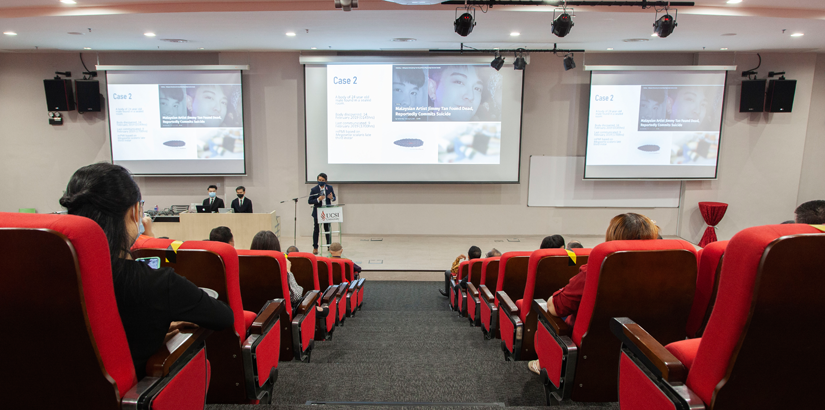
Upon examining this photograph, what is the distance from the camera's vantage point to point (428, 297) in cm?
483

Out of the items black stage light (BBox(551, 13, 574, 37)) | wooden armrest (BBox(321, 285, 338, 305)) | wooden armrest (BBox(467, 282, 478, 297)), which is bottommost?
wooden armrest (BBox(467, 282, 478, 297))

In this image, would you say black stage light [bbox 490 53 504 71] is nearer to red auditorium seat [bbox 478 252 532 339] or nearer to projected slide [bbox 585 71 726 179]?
projected slide [bbox 585 71 726 179]

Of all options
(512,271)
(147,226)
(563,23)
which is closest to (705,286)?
(512,271)

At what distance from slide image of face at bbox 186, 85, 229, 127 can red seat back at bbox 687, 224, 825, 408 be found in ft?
26.7

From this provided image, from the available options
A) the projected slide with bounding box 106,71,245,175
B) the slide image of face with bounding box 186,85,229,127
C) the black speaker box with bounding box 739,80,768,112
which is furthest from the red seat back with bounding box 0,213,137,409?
the black speaker box with bounding box 739,80,768,112

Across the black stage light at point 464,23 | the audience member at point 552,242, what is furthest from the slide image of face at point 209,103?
the audience member at point 552,242

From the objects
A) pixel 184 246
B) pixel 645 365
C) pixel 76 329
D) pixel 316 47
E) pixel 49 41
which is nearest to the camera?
pixel 76 329

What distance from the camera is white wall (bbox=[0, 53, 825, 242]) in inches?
300

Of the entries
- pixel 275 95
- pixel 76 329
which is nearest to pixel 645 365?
pixel 76 329

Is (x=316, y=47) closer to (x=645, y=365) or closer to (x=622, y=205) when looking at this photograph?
(x=622, y=205)

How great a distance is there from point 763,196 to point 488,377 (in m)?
8.68

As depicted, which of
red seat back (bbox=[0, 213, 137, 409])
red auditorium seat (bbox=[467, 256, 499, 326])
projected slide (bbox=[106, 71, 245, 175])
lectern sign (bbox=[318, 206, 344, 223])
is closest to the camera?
red seat back (bbox=[0, 213, 137, 409])

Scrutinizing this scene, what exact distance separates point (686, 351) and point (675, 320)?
37cm

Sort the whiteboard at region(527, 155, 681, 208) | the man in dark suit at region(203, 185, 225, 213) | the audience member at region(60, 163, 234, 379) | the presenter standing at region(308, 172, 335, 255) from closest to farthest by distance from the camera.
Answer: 1. the audience member at region(60, 163, 234, 379)
2. the presenter standing at region(308, 172, 335, 255)
3. the man in dark suit at region(203, 185, 225, 213)
4. the whiteboard at region(527, 155, 681, 208)
